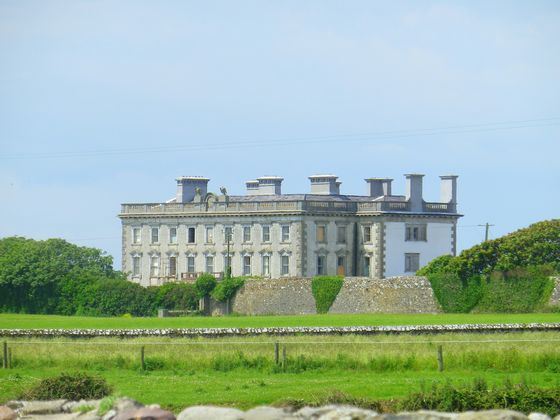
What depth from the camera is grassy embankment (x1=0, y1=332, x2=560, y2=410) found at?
38844 millimetres

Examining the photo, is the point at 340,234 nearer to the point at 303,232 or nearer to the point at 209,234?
the point at 303,232

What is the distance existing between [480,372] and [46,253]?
195 feet

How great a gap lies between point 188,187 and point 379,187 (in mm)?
12651

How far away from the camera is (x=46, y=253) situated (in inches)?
3927

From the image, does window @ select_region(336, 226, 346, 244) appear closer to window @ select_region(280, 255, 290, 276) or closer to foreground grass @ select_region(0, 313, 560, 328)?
window @ select_region(280, 255, 290, 276)

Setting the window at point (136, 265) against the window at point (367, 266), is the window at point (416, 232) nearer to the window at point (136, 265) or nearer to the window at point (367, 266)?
the window at point (367, 266)

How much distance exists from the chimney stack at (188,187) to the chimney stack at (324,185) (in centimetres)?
749

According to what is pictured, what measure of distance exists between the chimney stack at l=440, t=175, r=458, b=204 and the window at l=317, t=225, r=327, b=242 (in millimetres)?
9013

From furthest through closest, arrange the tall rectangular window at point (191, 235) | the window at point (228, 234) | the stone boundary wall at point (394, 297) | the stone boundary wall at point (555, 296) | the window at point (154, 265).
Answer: the window at point (154, 265)
the tall rectangular window at point (191, 235)
the window at point (228, 234)
the stone boundary wall at point (394, 297)
the stone boundary wall at point (555, 296)

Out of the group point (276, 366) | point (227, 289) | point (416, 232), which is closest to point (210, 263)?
point (227, 289)

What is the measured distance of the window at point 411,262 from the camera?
342 ft

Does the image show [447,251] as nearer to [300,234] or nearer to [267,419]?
[300,234]

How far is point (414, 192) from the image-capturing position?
10594 cm

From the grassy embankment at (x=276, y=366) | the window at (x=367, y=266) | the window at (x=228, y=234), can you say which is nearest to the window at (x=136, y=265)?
the window at (x=228, y=234)
